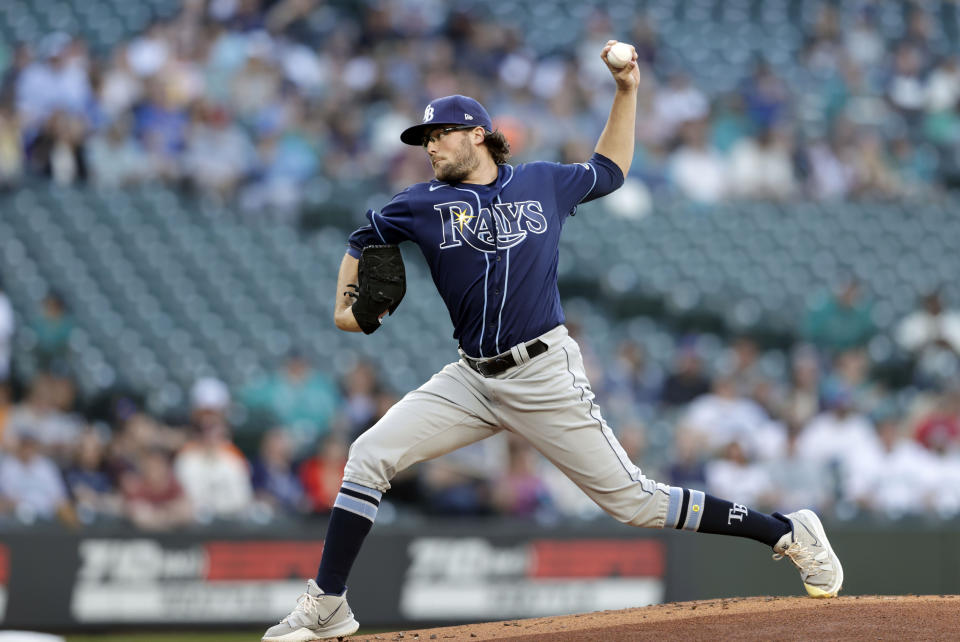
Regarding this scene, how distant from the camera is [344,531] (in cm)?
445

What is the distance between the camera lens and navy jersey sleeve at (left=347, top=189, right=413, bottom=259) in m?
4.46

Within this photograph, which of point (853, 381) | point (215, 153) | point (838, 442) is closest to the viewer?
point (838, 442)

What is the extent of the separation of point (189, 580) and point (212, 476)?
733mm

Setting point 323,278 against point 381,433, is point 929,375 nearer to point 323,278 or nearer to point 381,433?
point 323,278

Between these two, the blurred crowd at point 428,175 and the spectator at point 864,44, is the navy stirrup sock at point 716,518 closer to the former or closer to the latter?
the blurred crowd at point 428,175

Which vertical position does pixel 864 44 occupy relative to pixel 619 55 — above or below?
above

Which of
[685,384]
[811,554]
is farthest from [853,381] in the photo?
[811,554]

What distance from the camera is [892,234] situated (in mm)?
12930

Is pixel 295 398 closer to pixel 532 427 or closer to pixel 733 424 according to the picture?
pixel 733 424

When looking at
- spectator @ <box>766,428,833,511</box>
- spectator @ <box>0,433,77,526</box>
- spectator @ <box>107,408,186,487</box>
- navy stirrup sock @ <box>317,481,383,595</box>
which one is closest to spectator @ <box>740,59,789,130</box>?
spectator @ <box>766,428,833,511</box>

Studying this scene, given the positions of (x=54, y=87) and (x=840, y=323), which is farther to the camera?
(x=840, y=323)

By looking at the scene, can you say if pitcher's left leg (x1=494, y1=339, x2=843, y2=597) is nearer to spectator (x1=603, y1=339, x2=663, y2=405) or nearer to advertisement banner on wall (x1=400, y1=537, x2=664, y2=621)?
advertisement banner on wall (x1=400, y1=537, x2=664, y2=621)

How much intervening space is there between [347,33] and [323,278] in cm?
321

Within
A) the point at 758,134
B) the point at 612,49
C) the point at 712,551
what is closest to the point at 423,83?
the point at 758,134
